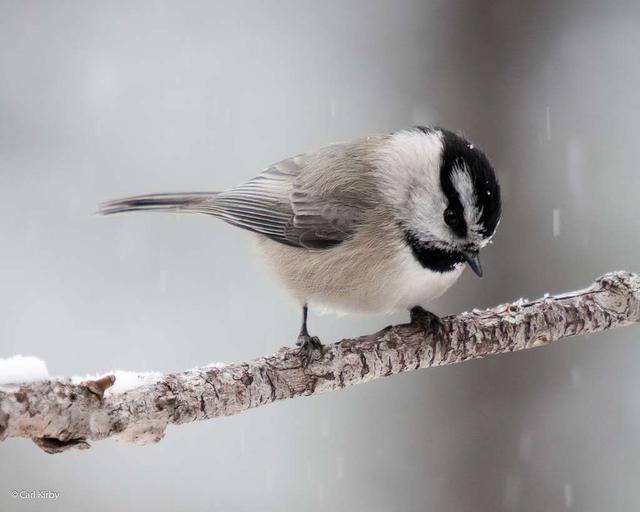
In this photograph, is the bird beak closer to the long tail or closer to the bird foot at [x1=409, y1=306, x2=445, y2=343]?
the bird foot at [x1=409, y1=306, x2=445, y2=343]

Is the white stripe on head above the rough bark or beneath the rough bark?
above

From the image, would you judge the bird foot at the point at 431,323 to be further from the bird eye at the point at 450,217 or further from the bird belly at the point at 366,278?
the bird eye at the point at 450,217

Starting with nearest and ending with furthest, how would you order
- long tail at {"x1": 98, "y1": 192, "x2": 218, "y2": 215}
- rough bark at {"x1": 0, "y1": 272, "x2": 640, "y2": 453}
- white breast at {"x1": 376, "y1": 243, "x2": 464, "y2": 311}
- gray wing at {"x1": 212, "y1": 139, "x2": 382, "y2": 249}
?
rough bark at {"x1": 0, "y1": 272, "x2": 640, "y2": 453} → white breast at {"x1": 376, "y1": 243, "x2": 464, "y2": 311} → gray wing at {"x1": 212, "y1": 139, "x2": 382, "y2": 249} → long tail at {"x1": 98, "y1": 192, "x2": 218, "y2": 215}

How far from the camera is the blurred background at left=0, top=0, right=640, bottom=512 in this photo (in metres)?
4.09

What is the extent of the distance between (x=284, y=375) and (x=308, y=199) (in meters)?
1.00

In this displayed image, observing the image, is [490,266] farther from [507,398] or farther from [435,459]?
[435,459]

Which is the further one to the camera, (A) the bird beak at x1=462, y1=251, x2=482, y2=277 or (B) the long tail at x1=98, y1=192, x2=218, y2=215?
(B) the long tail at x1=98, y1=192, x2=218, y2=215

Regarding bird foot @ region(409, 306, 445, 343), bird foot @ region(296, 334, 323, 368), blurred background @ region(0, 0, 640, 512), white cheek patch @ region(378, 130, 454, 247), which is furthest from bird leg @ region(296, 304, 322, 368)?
blurred background @ region(0, 0, 640, 512)

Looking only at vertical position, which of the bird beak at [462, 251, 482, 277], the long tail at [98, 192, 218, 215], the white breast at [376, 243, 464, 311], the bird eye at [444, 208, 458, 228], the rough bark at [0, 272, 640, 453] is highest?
the long tail at [98, 192, 218, 215]

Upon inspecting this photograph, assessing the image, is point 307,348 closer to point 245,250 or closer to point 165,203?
point 165,203

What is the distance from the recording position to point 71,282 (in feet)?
15.0

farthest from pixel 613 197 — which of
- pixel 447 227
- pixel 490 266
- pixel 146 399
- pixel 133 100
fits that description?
pixel 146 399

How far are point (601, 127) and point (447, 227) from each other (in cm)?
258

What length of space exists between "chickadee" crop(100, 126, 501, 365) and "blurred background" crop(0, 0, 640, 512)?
1327 millimetres
